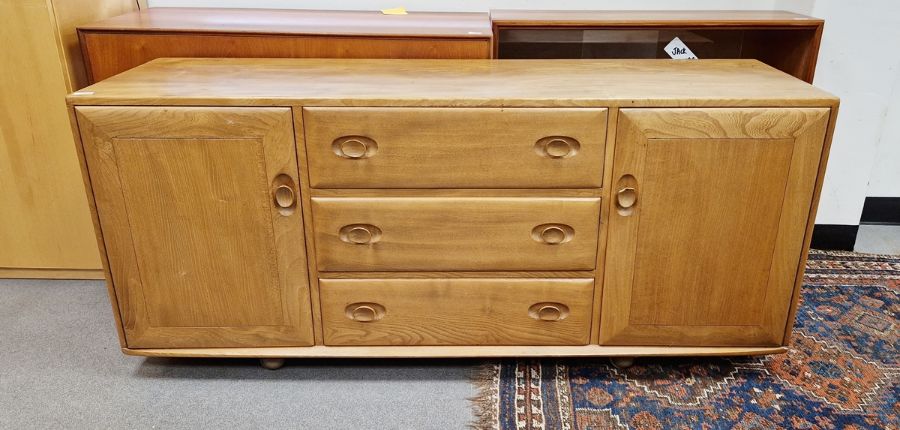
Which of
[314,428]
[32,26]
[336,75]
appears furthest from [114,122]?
[314,428]

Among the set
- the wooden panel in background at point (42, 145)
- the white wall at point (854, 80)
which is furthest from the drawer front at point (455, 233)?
the white wall at point (854, 80)

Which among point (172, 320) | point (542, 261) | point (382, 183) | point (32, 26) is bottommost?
point (172, 320)

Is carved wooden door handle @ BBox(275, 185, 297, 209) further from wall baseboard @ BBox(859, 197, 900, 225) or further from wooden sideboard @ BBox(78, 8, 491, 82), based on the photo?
wall baseboard @ BBox(859, 197, 900, 225)

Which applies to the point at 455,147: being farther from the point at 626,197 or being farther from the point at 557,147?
the point at 626,197

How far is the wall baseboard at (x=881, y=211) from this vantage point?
2055 mm

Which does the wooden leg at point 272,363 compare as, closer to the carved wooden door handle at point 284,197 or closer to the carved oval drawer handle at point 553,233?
the carved wooden door handle at point 284,197

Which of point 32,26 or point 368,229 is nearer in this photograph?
point 368,229

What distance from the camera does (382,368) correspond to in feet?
4.62

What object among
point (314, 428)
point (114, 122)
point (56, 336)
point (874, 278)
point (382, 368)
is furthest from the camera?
point (874, 278)

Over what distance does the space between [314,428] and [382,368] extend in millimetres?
222

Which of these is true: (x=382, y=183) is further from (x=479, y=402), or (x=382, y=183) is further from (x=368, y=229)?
(x=479, y=402)

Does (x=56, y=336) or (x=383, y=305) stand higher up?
(x=383, y=305)

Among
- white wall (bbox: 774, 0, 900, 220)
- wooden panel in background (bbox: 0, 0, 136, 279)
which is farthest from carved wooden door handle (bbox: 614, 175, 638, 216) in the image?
wooden panel in background (bbox: 0, 0, 136, 279)

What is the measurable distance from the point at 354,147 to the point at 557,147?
1.25 ft
